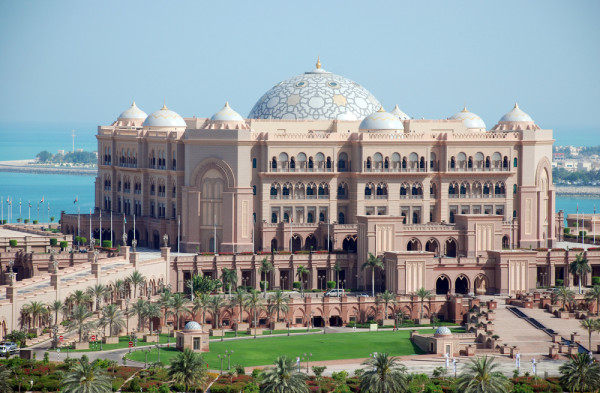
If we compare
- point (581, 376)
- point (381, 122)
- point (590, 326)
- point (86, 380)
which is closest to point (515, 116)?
point (381, 122)

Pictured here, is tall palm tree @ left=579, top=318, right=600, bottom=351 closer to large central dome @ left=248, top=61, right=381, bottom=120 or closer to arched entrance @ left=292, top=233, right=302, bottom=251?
arched entrance @ left=292, top=233, right=302, bottom=251

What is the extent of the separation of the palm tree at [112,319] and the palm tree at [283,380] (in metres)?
18.4

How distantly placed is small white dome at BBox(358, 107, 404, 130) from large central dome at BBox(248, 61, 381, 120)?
5.73m

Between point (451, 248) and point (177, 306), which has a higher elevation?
point (451, 248)

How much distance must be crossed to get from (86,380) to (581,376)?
2952cm

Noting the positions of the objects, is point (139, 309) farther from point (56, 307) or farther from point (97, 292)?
point (56, 307)

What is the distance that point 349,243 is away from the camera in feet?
423

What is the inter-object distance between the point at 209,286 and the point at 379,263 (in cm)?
1375

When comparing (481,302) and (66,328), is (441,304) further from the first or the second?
(66,328)

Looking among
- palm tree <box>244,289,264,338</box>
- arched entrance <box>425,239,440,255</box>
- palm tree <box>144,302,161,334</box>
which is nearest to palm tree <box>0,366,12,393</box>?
palm tree <box>144,302,161,334</box>

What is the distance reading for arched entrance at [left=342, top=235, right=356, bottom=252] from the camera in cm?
12875

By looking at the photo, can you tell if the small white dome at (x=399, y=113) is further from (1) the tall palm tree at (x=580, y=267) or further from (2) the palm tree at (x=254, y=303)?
(2) the palm tree at (x=254, y=303)

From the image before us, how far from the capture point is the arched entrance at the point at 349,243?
422 feet

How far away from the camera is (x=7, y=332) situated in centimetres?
10225
